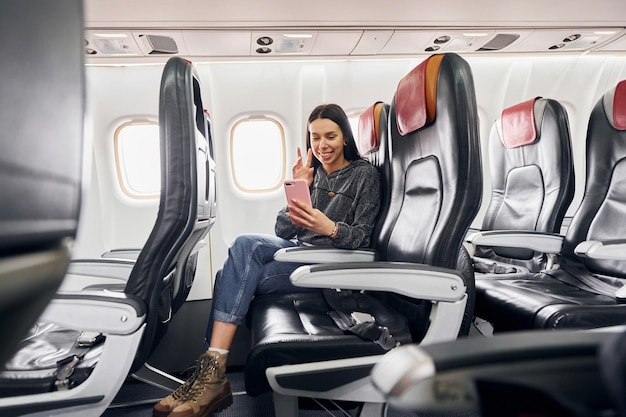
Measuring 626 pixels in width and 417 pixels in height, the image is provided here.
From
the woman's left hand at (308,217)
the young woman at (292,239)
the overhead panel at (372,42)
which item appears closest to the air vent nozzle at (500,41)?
the overhead panel at (372,42)

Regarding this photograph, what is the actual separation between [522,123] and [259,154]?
2092 mm

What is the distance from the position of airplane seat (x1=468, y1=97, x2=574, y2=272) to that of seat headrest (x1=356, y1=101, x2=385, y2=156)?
2.53 feet

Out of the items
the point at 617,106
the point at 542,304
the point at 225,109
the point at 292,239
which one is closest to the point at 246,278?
the point at 292,239

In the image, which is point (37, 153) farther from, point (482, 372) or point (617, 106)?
point (617, 106)

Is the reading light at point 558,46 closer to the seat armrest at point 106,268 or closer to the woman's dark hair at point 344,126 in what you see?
the woman's dark hair at point 344,126

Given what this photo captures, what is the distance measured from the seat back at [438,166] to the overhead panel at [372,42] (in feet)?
5.18

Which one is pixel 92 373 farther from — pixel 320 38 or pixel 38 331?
pixel 320 38

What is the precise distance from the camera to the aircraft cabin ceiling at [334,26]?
2598 millimetres

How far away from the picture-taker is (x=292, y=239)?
2361 mm

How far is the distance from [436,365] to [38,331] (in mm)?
1731

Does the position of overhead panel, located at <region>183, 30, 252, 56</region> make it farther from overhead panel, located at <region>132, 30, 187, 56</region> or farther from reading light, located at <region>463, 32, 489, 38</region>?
reading light, located at <region>463, 32, 489, 38</region>

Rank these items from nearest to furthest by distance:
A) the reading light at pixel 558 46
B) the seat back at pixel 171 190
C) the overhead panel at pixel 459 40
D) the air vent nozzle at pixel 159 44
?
the seat back at pixel 171 190
the air vent nozzle at pixel 159 44
the overhead panel at pixel 459 40
the reading light at pixel 558 46

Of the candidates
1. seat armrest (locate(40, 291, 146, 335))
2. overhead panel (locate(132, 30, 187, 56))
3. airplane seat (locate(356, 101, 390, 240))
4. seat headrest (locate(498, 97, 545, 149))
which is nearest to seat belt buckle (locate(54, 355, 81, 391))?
seat armrest (locate(40, 291, 146, 335))

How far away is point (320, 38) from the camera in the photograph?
3.03 m
